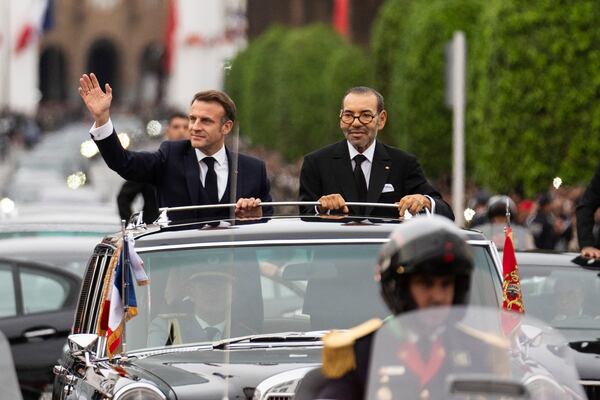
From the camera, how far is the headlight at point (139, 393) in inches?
242

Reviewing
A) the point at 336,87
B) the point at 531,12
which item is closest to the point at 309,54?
the point at 336,87

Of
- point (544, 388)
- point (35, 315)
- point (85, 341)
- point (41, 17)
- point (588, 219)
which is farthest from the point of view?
point (41, 17)

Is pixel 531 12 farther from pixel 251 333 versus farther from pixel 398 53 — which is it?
pixel 251 333

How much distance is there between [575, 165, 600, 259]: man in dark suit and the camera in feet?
33.6

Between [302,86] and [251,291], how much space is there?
42.4 m

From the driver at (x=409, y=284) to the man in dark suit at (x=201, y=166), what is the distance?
403 cm

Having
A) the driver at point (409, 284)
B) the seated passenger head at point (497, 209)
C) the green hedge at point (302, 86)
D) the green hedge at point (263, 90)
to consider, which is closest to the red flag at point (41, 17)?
the green hedge at point (263, 90)

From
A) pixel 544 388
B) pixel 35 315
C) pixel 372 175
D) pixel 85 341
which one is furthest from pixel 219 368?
pixel 35 315

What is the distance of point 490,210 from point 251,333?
735 centimetres

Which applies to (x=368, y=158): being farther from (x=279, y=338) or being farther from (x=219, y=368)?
(x=219, y=368)

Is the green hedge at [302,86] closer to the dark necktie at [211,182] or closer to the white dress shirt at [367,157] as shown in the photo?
the white dress shirt at [367,157]

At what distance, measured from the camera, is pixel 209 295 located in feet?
23.0

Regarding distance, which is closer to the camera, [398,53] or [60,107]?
[398,53]

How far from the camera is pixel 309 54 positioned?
4978cm
